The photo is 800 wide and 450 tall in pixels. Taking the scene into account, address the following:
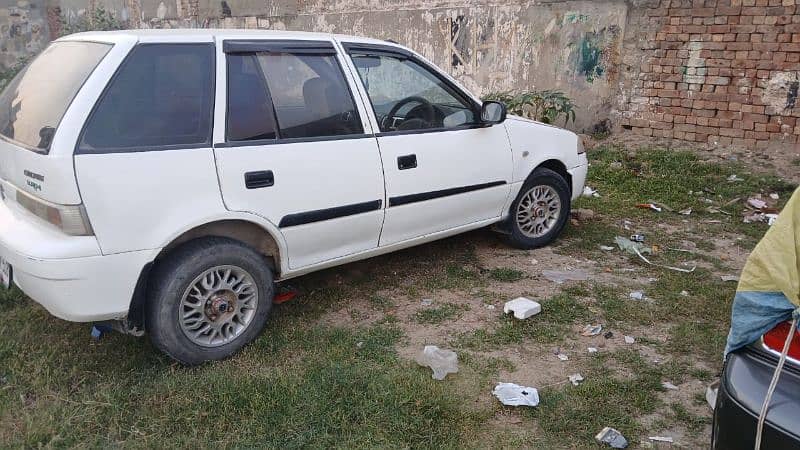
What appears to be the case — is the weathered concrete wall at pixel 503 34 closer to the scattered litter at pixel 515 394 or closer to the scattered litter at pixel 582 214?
the scattered litter at pixel 582 214

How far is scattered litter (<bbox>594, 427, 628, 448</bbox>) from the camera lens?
2.80 metres

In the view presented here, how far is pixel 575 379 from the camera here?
332 centimetres

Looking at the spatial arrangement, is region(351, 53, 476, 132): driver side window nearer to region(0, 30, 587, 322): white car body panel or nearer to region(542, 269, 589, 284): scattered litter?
region(0, 30, 587, 322): white car body panel

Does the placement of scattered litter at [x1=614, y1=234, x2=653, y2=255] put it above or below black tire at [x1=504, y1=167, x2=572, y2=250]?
below

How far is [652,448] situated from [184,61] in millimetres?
3024

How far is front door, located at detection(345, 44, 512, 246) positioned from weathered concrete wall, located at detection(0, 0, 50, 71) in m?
15.6

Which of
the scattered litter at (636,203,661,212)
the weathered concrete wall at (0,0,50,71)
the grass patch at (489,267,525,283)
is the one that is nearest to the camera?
the grass patch at (489,267,525,283)

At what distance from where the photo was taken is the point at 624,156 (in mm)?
7875

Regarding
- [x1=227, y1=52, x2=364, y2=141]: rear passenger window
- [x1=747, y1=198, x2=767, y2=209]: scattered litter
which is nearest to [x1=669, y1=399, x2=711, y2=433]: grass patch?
[x1=227, y1=52, x2=364, y2=141]: rear passenger window

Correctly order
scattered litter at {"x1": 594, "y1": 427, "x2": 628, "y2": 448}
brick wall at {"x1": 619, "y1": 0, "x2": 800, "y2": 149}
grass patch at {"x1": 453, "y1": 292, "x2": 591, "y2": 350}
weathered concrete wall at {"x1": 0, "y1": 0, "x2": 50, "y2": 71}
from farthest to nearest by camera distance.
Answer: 1. weathered concrete wall at {"x1": 0, "y1": 0, "x2": 50, "y2": 71}
2. brick wall at {"x1": 619, "y1": 0, "x2": 800, "y2": 149}
3. grass patch at {"x1": 453, "y1": 292, "x2": 591, "y2": 350}
4. scattered litter at {"x1": 594, "y1": 427, "x2": 628, "y2": 448}

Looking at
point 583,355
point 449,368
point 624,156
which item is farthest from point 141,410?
point 624,156

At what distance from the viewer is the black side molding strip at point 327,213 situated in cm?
353

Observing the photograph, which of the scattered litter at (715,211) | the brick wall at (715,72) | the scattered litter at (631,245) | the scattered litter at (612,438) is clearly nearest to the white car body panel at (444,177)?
the scattered litter at (631,245)

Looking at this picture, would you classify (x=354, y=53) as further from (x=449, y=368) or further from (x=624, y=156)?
(x=624, y=156)
